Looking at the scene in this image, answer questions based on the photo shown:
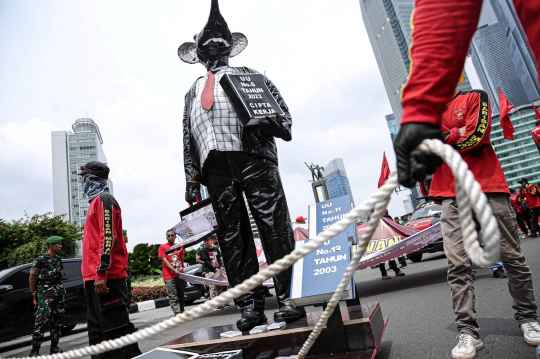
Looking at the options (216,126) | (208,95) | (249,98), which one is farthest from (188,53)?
(249,98)

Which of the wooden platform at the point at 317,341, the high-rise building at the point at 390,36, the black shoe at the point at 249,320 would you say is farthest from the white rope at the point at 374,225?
the high-rise building at the point at 390,36

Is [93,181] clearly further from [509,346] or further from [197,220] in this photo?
[509,346]

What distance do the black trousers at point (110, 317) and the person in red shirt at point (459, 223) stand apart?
2.49 m

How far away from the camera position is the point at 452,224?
2287mm

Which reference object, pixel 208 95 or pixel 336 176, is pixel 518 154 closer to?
pixel 336 176

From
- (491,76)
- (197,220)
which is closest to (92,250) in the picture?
(197,220)

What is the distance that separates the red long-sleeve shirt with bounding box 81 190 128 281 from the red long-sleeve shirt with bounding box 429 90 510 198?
262 cm

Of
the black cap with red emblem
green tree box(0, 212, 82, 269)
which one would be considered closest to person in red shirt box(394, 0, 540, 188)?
the black cap with red emblem

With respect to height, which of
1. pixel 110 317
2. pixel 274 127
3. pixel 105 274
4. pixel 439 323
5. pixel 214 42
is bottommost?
pixel 439 323

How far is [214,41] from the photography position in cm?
312

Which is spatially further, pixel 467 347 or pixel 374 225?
pixel 467 347

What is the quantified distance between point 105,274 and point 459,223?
270 centimetres

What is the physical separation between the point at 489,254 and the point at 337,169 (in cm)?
9965

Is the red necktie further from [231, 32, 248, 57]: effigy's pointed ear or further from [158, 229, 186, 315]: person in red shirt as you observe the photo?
[158, 229, 186, 315]: person in red shirt
